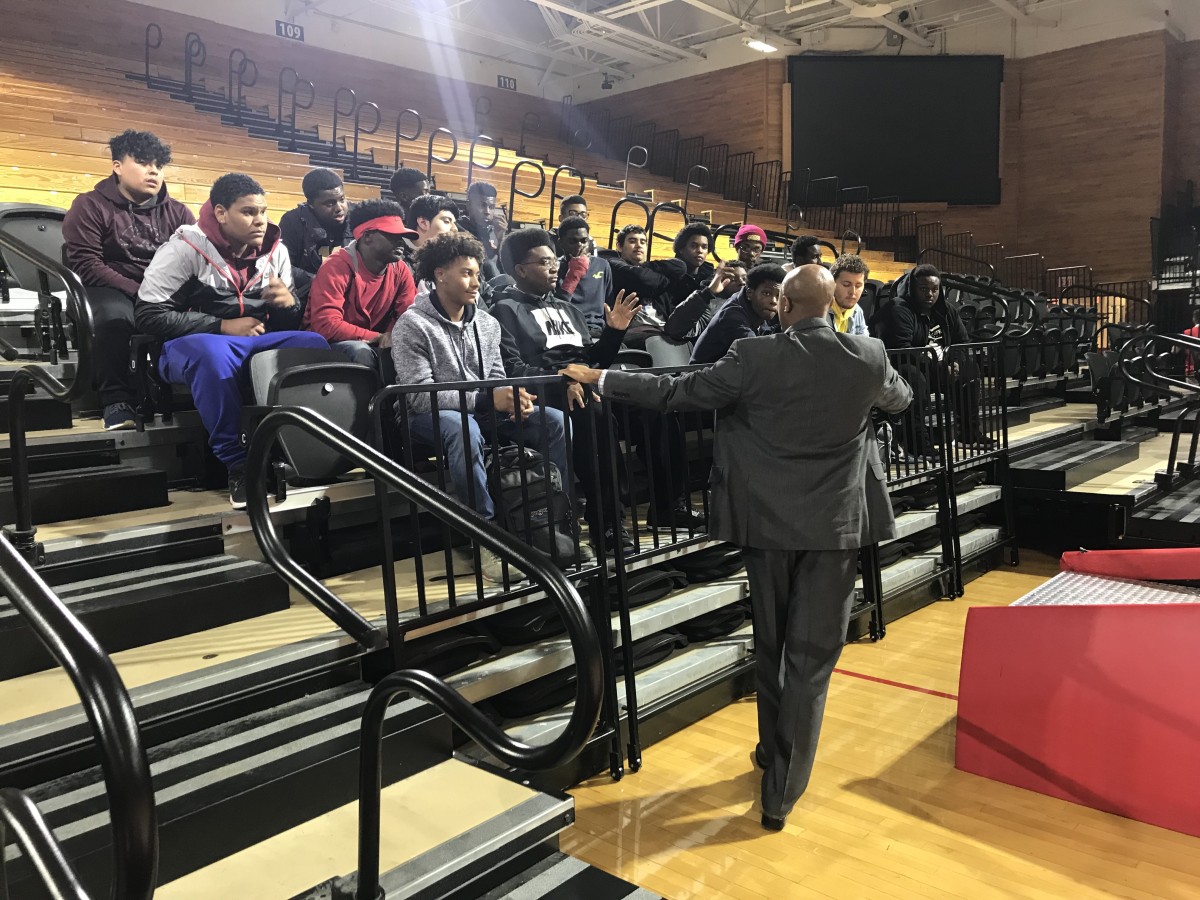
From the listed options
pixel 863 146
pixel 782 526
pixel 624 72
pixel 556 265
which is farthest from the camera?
pixel 624 72

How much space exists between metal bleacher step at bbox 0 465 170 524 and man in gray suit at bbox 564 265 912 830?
151 cm

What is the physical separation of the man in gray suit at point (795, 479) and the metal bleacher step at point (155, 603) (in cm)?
118

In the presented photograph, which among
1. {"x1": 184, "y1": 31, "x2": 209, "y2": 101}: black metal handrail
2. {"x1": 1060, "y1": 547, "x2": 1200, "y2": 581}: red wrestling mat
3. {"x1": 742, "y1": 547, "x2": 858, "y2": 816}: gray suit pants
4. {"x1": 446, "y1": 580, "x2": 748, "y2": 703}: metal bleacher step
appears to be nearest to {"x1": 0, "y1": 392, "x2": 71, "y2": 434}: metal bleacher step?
{"x1": 446, "y1": 580, "x2": 748, "y2": 703}: metal bleacher step

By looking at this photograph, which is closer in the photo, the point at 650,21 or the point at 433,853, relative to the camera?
the point at 433,853

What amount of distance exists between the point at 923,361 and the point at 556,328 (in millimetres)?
2726

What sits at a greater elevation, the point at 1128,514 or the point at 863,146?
the point at 863,146

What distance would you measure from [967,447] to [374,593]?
12.7ft

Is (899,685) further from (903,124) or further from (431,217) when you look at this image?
(903,124)

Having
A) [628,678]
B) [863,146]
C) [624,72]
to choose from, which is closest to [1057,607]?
[628,678]

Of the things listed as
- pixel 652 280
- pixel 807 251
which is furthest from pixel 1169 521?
pixel 652 280

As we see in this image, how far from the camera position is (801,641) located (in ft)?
8.43

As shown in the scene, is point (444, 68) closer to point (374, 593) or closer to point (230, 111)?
point (230, 111)

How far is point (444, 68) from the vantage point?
14352 millimetres

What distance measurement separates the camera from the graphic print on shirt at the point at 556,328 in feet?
11.6
